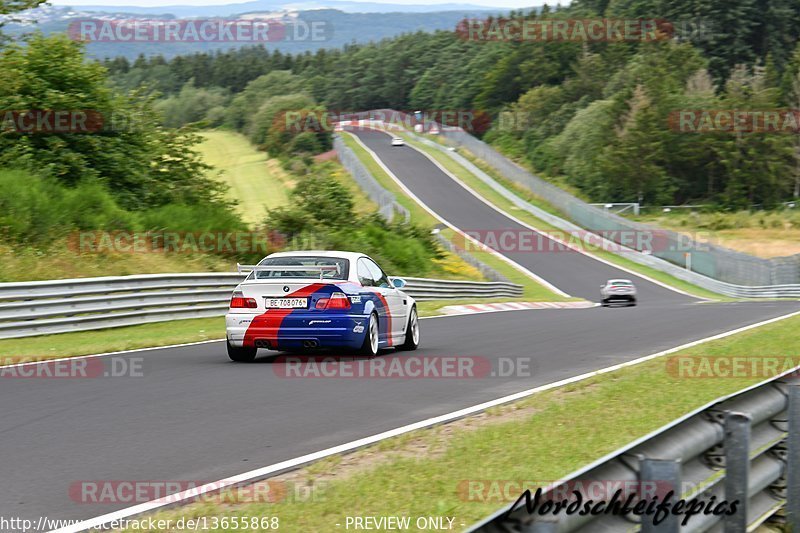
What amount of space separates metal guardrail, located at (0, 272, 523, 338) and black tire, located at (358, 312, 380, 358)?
Answer: 626 centimetres

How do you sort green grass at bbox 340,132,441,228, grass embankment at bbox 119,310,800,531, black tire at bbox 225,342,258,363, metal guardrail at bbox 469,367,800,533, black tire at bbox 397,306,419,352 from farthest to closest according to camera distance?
green grass at bbox 340,132,441,228 < black tire at bbox 397,306,419,352 < black tire at bbox 225,342,258,363 < grass embankment at bbox 119,310,800,531 < metal guardrail at bbox 469,367,800,533

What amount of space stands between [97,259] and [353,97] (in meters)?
143

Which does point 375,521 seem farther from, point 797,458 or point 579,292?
point 579,292

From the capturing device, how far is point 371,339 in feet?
48.6

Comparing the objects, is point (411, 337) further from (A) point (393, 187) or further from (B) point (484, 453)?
(A) point (393, 187)

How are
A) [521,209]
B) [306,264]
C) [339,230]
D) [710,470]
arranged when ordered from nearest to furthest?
1. [710,470]
2. [306,264]
3. [339,230]
4. [521,209]

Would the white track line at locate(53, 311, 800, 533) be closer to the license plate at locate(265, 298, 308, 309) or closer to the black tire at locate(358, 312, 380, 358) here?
the black tire at locate(358, 312, 380, 358)

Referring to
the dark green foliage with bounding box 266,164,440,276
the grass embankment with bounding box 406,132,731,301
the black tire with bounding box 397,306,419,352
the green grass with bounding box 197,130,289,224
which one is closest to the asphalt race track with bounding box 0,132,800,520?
the black tire with bounding box 397,306,419,352

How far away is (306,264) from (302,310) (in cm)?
80

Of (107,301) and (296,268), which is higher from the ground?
(296,268)

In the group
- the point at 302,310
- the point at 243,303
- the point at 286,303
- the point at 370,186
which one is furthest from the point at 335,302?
the point at 370,186

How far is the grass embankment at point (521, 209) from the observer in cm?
5588

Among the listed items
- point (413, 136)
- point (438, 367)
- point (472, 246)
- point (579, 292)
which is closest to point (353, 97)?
point (413, 136)

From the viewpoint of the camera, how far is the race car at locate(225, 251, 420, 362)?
14.2 metres
